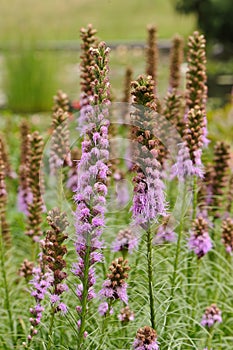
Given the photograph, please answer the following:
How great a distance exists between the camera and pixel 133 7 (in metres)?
31.4

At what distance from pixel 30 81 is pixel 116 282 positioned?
29.2 feet

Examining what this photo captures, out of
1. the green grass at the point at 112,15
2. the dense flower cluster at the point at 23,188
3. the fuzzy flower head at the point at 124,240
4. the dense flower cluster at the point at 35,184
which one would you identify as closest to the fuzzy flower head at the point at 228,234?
the fuzzy flower head at the point at 124,240

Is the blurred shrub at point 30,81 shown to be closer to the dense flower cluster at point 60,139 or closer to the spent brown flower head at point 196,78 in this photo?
the dense flower cluster at point 60,139

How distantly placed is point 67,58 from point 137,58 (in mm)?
2209

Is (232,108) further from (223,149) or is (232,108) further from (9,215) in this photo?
(223,149)

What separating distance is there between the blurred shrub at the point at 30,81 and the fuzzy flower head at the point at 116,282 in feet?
28.3

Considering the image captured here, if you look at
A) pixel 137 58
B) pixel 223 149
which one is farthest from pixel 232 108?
pixel 137 58

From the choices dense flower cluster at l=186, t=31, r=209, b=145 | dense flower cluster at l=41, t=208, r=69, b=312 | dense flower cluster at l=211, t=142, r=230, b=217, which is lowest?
dense flower cluster at l=41, t=208, r=69, b=312

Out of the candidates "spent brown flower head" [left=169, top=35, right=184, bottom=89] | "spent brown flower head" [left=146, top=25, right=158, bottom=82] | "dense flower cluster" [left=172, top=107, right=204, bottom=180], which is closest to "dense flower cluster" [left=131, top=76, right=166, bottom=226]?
"dense flower cluster" [left=172, top=107, right=204, bottom=180]

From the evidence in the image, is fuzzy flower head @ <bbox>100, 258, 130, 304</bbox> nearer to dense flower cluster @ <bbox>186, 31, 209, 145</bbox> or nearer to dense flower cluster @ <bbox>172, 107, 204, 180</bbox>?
dense flower cluster @ <bbox>172, 107, 204, 180</bbox>

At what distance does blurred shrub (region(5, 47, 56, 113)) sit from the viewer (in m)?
10.9

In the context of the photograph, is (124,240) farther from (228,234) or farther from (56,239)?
(56,239)

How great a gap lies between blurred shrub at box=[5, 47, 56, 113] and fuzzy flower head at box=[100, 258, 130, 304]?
28.3 feet

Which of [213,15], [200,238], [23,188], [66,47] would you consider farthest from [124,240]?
[66,47]
